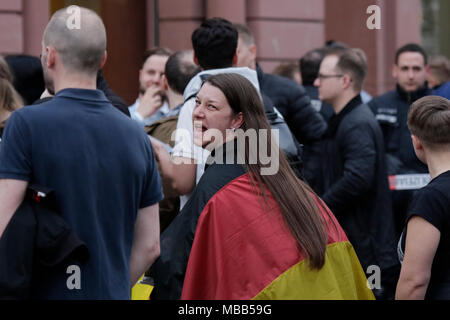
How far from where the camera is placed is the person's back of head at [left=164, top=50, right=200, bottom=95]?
571 cm

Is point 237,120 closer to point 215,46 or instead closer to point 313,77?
point 215,46

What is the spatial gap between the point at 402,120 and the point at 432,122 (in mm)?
3587

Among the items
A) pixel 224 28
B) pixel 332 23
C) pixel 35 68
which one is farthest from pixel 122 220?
pixel 332 23

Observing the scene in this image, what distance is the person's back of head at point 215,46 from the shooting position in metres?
5.04

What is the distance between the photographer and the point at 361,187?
20.6 ft

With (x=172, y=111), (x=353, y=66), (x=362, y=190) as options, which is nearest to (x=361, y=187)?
(x=362, y=190)

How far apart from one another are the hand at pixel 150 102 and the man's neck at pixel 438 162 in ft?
10.6

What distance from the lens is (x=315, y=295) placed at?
348 cm

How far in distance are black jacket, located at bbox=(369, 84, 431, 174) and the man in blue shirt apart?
3994 millimetres

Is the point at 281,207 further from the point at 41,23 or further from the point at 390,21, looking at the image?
the point at 390,21

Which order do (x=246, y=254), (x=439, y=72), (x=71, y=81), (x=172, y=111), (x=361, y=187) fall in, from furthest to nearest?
(x=439, y=72) → (x=361, y=187) → (x=172, y=111) → (x=246, y=254) → (x=71, y=81)

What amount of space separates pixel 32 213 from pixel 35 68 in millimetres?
3442

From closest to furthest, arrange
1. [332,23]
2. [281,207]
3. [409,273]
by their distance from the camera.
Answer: [281,207] < [409,273] < [332,23]
